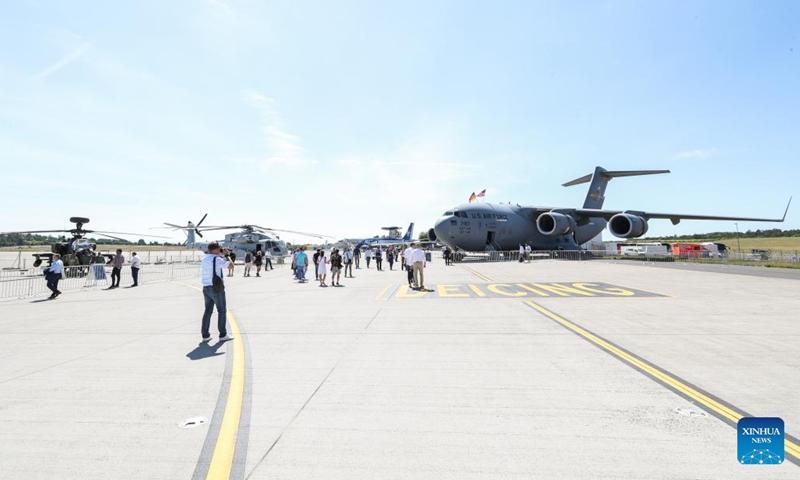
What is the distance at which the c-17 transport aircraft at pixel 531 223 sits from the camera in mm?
32875

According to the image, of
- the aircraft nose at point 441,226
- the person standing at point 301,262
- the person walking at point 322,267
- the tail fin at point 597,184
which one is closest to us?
the person walking at point 322,267

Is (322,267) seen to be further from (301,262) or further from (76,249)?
(76,249)

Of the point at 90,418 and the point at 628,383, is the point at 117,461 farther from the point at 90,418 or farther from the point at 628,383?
the point at 628,383

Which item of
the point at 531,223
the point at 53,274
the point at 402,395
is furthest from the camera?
the point at 531,223

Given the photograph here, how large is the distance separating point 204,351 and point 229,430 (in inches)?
126

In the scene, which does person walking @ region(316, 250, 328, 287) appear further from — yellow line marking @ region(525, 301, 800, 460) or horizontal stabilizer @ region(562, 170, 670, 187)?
horizontal stabilizer @ region(562, 170, 670, 187)

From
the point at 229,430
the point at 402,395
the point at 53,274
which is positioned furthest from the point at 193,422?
the point at 53,274

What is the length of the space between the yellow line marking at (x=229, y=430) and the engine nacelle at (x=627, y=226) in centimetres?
3538

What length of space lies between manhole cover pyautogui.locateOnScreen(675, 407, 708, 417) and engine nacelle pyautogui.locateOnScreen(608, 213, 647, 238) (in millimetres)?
33876

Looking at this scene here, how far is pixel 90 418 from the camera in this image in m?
3.79

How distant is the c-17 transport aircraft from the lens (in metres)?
32.9

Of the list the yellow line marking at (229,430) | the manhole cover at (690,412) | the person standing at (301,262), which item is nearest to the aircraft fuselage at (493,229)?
the person standing at (301,262)

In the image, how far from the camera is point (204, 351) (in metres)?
6.30

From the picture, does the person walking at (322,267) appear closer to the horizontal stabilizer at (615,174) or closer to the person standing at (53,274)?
the person standing at (53,274)
